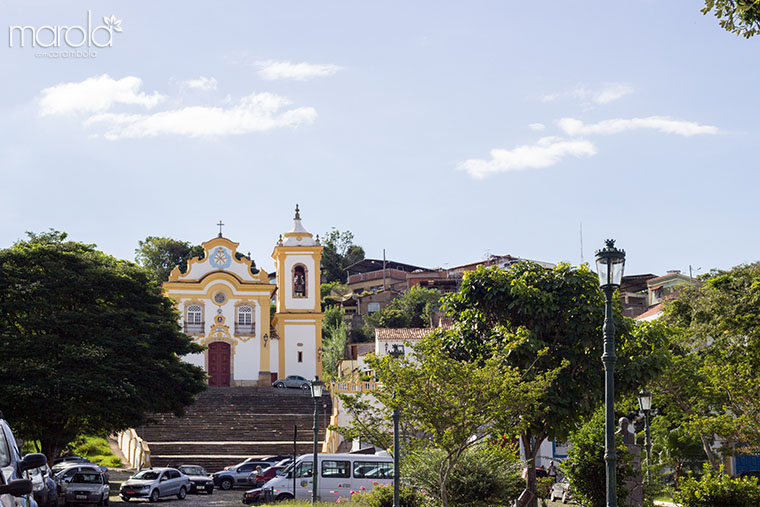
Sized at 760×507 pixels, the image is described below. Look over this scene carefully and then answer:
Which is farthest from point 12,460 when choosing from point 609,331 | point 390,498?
point 390,498

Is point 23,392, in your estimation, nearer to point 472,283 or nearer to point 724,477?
point 472,283

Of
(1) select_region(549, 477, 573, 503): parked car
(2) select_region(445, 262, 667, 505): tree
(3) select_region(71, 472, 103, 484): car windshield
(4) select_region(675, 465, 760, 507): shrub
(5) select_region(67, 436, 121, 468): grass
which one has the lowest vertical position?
(5) select_region(67, 436, 121, 468): grass

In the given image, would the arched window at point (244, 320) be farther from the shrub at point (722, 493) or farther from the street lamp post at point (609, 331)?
the street lamp post at point (609, 331)

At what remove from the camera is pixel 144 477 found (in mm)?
30156

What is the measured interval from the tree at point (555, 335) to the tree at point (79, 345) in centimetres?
1097

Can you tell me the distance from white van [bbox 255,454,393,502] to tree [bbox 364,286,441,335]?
44.9 meters

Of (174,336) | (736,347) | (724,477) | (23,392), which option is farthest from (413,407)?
(174,336)

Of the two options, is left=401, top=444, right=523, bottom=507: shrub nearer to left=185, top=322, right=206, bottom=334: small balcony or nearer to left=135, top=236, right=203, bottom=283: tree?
left=185, top=322, right=206, bottom=334: small balcony

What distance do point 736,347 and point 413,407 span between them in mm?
10977

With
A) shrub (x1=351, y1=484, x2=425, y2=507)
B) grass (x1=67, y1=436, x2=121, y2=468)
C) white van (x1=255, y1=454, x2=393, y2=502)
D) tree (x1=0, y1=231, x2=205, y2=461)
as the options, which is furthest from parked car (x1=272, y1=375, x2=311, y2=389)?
shrub (x1=351, y1=484, x2=425, y2=507)

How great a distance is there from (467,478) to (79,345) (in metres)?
14.7

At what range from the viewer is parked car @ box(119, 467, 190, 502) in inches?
1163

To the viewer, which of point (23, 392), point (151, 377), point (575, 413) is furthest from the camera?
point (151, 377)

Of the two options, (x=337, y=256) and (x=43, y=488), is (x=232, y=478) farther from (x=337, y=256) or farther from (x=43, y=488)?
(x=337, y=256)
